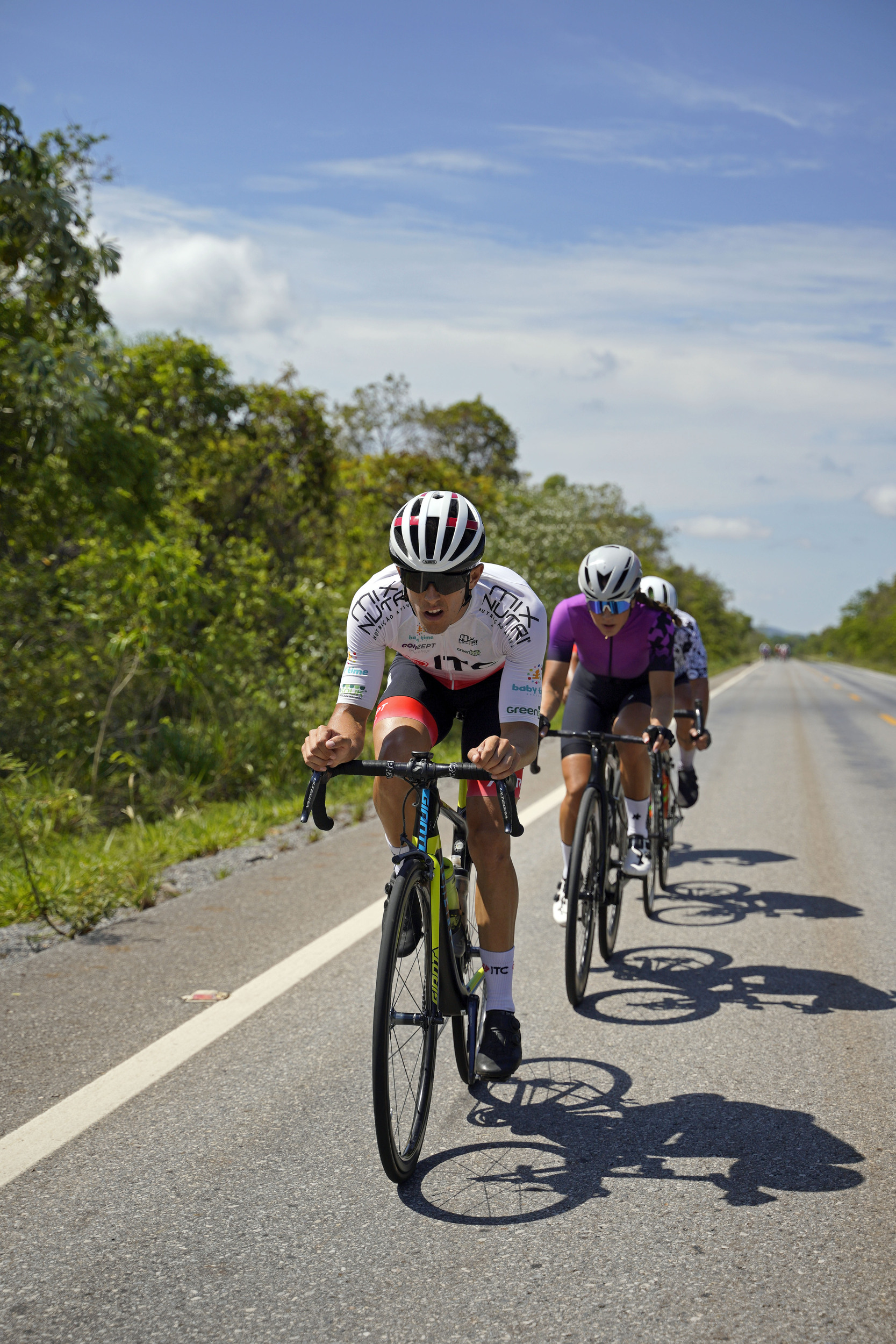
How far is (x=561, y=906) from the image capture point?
187 inches

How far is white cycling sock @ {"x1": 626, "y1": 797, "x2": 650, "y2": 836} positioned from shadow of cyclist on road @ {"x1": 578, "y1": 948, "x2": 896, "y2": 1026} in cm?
66

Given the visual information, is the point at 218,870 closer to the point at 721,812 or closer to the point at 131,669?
the point at 131,669

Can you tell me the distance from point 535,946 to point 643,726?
1275mm

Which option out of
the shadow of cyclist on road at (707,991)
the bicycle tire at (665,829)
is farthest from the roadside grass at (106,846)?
the shadow of cyclist on road at (707,991)

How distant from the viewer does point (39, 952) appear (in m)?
5.12

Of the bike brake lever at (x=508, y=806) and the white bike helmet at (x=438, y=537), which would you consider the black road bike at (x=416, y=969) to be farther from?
the white bike helmet at (x=438, y=537)

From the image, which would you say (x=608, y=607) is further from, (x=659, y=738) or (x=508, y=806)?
(x=508, y=806)

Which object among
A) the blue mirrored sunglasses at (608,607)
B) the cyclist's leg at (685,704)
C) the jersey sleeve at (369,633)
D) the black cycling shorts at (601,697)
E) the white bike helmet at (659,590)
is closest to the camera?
the jersey sleeve at (369,633)

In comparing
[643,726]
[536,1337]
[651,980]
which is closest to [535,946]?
[651,980]

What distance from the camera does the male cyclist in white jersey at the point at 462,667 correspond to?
3.26 metres

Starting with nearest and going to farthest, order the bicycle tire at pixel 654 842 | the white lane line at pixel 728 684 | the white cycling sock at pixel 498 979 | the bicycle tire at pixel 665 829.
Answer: the white cycling sock at pixel 498 979 < the bicycle tire at pixel 654 842 < the bicycle tire at pixel 665 829 < the white lane line at pixel 728 684

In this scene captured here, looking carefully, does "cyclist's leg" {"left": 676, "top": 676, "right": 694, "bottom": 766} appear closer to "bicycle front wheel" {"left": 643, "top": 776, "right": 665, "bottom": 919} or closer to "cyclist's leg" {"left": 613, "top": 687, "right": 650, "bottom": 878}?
"bicycle front wheel" {"left": 643, "top": 776, "right": 665, "bottom": 919}

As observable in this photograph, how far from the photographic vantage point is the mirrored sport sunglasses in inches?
129

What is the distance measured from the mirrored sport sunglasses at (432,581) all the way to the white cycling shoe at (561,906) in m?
1.83
